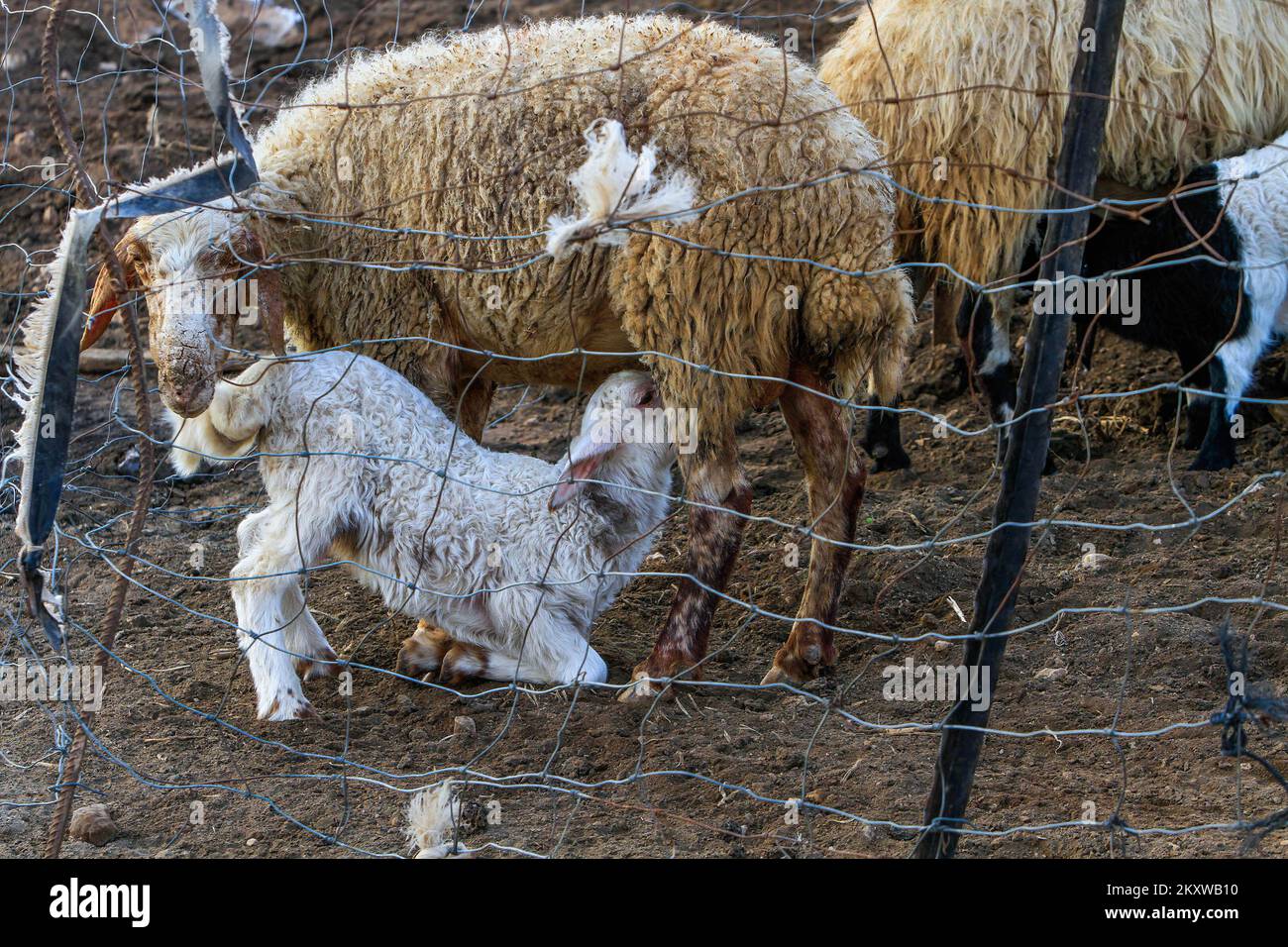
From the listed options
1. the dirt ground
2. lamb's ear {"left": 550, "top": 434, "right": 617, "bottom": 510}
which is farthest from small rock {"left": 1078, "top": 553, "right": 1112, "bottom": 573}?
lamb's ear {"left": 550, "top": 434, "right": 617, "bottom": 510}

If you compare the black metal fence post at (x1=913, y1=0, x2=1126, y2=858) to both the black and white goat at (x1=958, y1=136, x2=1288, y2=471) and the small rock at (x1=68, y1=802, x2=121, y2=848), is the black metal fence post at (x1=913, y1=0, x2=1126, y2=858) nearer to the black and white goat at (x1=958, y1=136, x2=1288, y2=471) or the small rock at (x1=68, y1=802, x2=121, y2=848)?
the small rock at (x1=68, y1=802, x2=121, y2=848)

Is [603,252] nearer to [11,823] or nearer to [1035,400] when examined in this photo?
[1035,400]

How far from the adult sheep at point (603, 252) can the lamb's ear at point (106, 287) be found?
0.4 inches

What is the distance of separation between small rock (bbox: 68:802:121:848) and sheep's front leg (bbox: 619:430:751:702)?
155 cm

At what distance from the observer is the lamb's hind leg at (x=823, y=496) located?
4250mm

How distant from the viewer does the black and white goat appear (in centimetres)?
525

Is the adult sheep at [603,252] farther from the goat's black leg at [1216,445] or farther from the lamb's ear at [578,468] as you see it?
the goat's black leg at [1216,445]

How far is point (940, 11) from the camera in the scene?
517 cm

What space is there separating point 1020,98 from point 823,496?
179cm

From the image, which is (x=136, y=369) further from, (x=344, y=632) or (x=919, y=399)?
(x=919, y=399)

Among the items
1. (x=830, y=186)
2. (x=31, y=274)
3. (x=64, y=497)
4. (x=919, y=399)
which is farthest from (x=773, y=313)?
(x=31, y=274)

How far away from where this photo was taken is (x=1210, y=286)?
5.40 metres

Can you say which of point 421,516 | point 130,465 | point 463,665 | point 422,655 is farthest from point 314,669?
point 130,465
